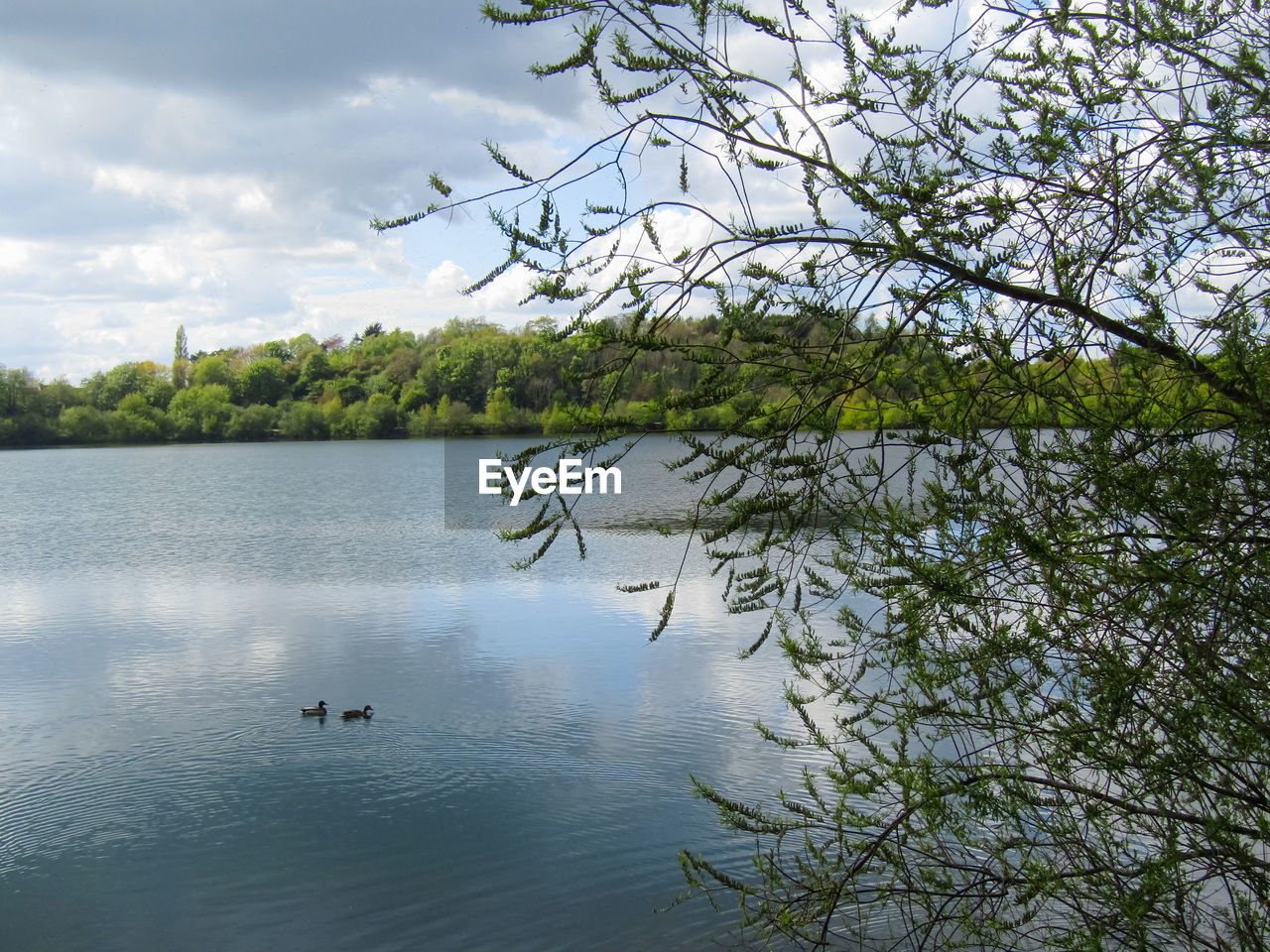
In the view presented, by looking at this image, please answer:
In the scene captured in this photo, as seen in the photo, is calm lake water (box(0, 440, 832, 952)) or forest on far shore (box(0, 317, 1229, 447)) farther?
forest on far shore (box(0, 317, 1229, 447))

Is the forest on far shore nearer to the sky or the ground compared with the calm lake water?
nearer to the sky

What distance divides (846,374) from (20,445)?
83.0 meters

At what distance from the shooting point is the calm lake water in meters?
6.26

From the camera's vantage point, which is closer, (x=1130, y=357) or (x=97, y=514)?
(x=1130, y=357)

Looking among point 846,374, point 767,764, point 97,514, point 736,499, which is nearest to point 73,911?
point 767,764

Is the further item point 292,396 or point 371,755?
point 292,396

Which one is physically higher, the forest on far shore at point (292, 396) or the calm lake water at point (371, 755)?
the forest on far shore at point (292, 396)

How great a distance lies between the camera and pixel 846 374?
290 cm

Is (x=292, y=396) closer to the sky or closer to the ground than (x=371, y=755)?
closer to the sky

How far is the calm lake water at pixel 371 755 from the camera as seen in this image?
6.26m

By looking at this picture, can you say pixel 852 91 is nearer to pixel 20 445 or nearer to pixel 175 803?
pixel 175 803

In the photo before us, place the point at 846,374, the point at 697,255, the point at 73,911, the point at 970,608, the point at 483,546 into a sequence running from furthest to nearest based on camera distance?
the point at 483,546, the point at 73,911, the point at 970,608, the point at 846,374, the point at 697,255

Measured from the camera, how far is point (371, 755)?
28.1 feet

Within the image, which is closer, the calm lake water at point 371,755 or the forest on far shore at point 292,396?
the calm lake water at point 371,755
